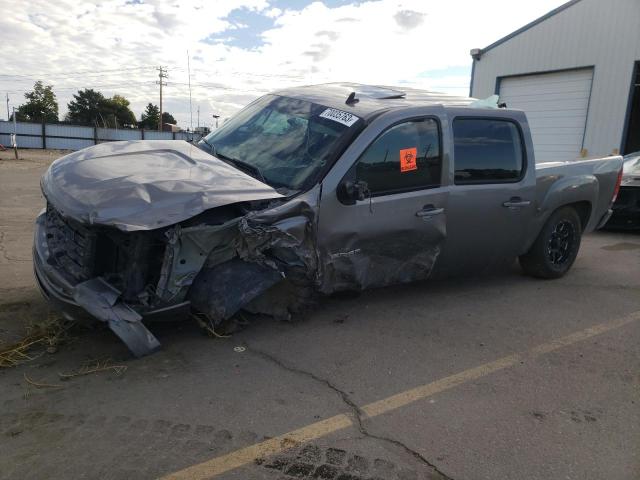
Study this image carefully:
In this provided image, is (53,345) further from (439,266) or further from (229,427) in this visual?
(439,266)

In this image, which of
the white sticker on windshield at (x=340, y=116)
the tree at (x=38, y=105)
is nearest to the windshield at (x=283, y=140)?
the white sticker on windshield at (x=340, y=116)

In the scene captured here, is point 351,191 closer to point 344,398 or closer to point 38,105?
point 344,398

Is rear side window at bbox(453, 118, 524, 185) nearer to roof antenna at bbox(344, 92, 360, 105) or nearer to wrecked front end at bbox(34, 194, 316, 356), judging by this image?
roof antenna at bbox(344, 92, 360, 105)

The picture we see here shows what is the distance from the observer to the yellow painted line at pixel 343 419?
2.51 metres

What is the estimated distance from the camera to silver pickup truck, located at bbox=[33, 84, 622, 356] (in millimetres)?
3516

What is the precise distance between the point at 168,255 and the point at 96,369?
2.92ft

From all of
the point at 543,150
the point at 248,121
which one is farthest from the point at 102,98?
the point at 248,121

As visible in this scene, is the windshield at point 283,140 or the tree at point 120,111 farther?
the tree at point 120,111

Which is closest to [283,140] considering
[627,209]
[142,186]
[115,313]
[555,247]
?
[142,186]

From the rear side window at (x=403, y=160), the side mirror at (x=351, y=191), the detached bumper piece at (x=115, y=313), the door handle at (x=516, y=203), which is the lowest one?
the detached bumper piece at (x=115, y=313)

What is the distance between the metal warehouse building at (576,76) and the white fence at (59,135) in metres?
27.4

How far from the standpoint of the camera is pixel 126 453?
259 cm

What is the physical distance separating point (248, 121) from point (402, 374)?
2.88 m

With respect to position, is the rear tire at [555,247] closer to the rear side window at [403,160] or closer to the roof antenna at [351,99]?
the rear side window at [403,160]
